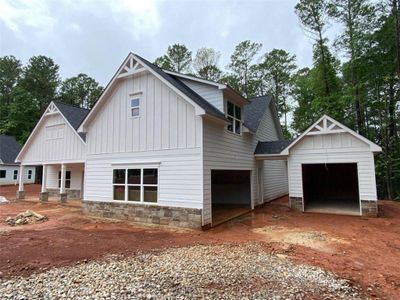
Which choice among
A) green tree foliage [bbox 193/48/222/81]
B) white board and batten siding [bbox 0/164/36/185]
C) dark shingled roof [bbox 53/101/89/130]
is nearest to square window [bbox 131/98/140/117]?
dark shingled roof [bbox 53/101/89/130]

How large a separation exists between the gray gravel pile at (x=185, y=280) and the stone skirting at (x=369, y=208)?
24.9 ft

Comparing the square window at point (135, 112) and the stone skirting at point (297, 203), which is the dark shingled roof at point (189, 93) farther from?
the stone skirting at point (297, 203)

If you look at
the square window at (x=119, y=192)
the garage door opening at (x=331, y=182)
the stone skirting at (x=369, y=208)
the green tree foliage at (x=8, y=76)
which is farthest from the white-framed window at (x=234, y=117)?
the green tree foliage at (x=8, y=76)

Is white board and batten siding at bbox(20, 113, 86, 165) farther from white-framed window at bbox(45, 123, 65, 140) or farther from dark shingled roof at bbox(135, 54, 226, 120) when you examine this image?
dark shingled roof at bbox(135, 54, 226, 120)

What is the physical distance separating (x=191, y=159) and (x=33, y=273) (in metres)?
5.57

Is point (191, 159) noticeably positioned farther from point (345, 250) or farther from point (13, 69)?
point (13, 69)

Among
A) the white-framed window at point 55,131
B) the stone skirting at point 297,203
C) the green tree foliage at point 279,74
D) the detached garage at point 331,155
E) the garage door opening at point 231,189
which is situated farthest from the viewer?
the green tree foliage at point 279,74

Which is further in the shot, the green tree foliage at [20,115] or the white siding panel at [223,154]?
the green tree foliage at [20,115]

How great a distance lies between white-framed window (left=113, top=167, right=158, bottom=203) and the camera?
9898 mm

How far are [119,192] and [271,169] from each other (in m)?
10.6

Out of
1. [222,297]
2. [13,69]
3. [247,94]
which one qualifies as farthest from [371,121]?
[13,69]

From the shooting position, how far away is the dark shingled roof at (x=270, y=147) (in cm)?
1367

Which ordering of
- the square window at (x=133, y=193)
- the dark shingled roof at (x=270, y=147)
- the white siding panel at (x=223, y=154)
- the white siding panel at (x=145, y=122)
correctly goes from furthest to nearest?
1. the dark shingled roof at (x=270, y=147)
2. the square window at (x=133, y=193)
3. the white siding panel at (x=145, y=122)
4. the white siding panel at (x=223, y=154)

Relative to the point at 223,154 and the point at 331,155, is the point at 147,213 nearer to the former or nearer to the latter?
the point at 223,154
